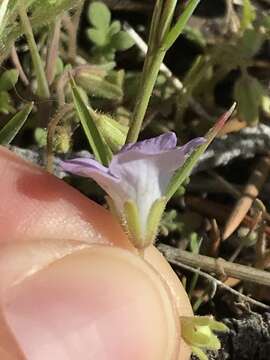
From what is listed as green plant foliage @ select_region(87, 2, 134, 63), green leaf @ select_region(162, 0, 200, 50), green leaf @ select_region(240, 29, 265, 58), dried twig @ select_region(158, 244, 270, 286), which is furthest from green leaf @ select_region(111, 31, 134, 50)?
green leaf @ select_region(162, 0, 200, 50)

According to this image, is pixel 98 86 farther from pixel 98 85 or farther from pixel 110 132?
pixel 110 132

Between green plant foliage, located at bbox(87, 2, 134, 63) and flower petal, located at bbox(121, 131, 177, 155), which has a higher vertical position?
flower petal, located at bbox(121, 131, 177, 155)

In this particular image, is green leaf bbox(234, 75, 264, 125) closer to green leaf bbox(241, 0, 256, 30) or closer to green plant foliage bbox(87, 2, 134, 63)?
green leaf bbox(241, 0, 256, 30)

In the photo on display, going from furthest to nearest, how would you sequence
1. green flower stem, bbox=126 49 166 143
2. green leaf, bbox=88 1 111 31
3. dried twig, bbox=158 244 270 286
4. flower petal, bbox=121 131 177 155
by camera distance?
green leaf, bbox=88 1 111 31 → dried twig, bbox=158 244 270 286 → green flower stem, bbox=126 49 166 143 → flower petal, bbox=121 131 177 155

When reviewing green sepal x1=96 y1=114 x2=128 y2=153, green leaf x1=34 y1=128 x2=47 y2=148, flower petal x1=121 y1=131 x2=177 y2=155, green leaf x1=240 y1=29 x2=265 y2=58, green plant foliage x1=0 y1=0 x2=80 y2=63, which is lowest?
green leaf x1=34 y1=128 x2=47 y2=148

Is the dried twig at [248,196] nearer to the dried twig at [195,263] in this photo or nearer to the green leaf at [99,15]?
the dried twig at [195,263]

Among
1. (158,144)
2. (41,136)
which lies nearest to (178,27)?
(158,144)
